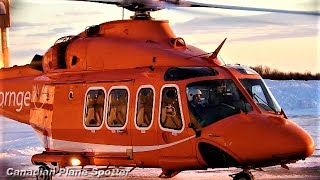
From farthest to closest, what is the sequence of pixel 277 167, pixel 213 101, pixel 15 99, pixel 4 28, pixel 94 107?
1. pixel 4 28
2. pixel 277 167
3. pixel 15 99
4. pixel 94 107
5. pixel 213 101

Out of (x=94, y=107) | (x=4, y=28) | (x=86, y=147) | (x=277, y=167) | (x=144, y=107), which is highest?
(x=4, y=28)

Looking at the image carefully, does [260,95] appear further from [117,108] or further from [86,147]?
[86,147]

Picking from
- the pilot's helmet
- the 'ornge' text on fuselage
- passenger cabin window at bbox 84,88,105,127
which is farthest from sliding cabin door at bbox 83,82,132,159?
the 'ornge' text on fuselage

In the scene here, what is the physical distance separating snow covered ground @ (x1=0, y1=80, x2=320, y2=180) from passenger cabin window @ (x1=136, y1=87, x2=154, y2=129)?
10.6 feet

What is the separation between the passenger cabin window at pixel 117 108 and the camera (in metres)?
11.6

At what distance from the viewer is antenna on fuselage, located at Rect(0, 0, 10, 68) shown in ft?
55.6

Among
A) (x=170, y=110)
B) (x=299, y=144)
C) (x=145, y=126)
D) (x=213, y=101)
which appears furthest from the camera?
(x=145, y=126)

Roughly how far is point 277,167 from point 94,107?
5.75 m

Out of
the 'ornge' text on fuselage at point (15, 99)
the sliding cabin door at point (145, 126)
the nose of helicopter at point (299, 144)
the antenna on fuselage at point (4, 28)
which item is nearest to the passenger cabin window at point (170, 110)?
the sliding cabin door at point (145, 126)

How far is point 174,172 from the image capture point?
1120 centimetres

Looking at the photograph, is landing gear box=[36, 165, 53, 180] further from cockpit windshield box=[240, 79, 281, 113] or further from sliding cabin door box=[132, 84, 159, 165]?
cockpit windshield box=[240, 79, 281, 113]

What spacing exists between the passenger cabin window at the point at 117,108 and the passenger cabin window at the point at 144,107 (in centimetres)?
28

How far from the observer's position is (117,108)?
11664mm

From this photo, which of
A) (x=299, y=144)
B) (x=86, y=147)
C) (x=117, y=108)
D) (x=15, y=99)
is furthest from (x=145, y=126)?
(x=15, y=99)
